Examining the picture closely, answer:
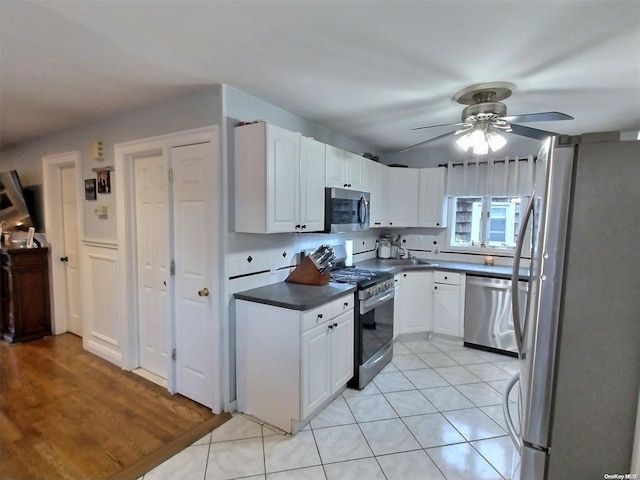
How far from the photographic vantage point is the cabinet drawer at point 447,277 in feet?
12.4

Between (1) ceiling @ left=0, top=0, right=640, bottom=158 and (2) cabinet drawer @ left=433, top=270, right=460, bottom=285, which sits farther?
(2) cabinet drawer @ left=433, top=270, right=460, bottom=285

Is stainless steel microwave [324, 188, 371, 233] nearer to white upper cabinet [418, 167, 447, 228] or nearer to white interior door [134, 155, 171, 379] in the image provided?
white upper cabinet [418, 167, 447, 228]

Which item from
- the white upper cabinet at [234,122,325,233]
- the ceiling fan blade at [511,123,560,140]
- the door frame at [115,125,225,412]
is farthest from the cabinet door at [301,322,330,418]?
the ceiling fan blade at [511,123,560,140]

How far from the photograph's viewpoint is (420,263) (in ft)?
13.8

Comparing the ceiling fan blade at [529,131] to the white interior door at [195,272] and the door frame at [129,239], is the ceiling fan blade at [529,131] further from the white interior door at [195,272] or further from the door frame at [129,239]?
the door frame at [129,239]

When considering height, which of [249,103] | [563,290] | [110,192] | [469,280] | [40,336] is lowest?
[40,336]

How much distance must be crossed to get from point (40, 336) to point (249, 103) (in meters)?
3.82

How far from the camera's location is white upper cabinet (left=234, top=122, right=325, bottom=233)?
2.33 m

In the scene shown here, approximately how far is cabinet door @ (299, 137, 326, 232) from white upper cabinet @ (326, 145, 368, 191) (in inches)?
5.1

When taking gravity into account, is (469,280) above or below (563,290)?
below

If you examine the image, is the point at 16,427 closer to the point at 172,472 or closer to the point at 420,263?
the point at 172,472

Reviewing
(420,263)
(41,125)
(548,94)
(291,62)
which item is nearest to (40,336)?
(41,125)

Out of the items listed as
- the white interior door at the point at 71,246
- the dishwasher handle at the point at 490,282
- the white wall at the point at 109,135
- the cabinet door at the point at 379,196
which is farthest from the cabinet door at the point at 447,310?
the white interior door at the point at 71,246

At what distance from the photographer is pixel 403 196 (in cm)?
433
